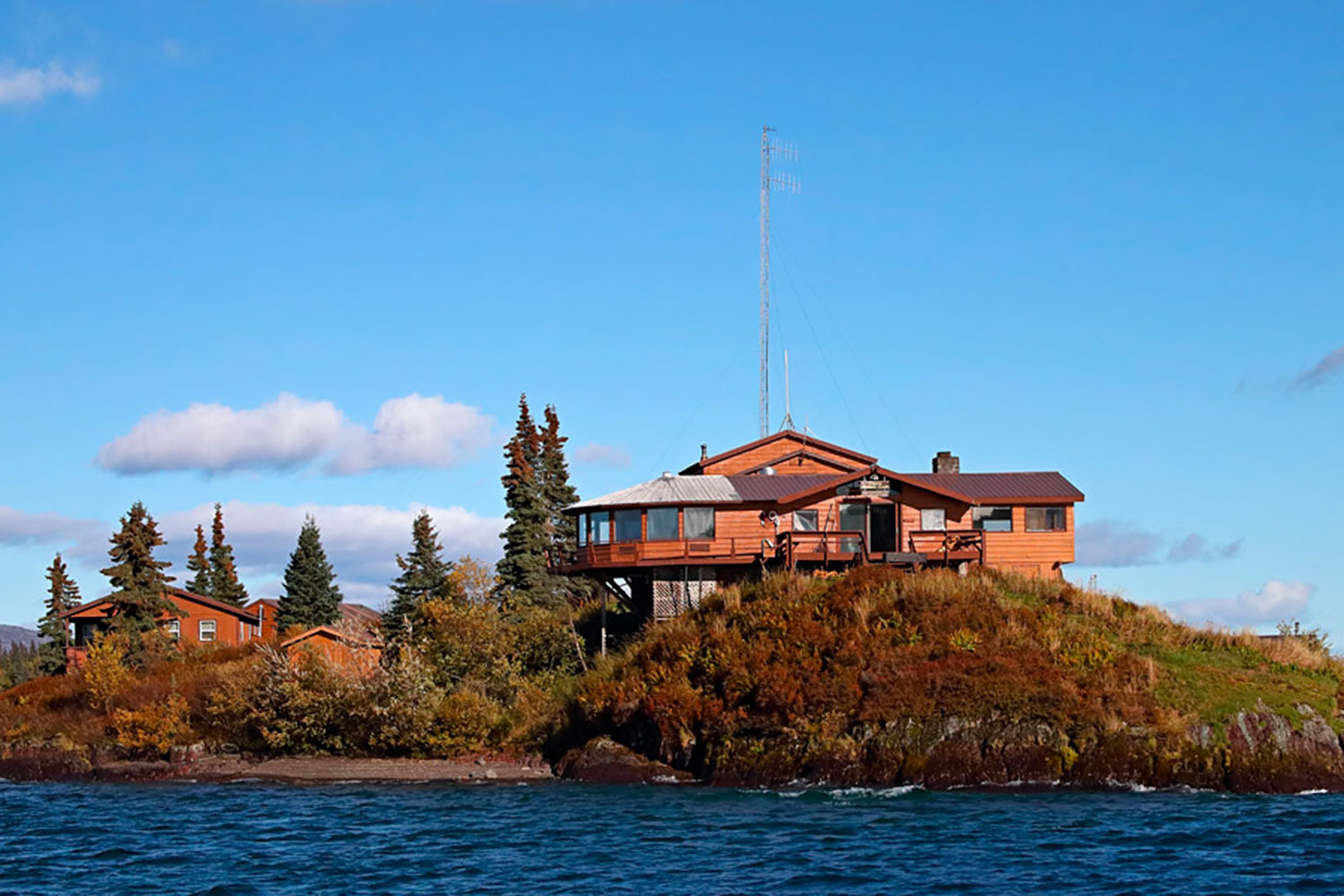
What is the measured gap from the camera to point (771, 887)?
27.2 meters

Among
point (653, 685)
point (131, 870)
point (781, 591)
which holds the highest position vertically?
point (781, 591)

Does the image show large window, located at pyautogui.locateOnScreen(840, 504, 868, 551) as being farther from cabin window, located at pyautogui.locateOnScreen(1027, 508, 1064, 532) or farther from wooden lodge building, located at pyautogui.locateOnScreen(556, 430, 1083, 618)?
cabin window, located at pyautogui.locateOnScreen(1027, 508, 1064, 532)

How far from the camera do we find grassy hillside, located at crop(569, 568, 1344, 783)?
136ft

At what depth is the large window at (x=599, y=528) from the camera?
190ft

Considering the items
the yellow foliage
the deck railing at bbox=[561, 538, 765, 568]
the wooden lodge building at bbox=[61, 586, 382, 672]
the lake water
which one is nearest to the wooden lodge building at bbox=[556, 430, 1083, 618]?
the deck railing at bbox=[561, 538, 765, 568]

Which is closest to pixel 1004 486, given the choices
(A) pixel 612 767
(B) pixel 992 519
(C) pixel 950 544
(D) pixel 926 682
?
(B) pixel 992 519

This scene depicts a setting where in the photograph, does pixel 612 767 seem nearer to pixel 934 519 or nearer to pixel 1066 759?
pixel 1066 759

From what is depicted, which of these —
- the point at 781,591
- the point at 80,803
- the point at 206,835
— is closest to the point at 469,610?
the point at 781,591

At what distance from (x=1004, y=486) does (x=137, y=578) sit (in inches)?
1699

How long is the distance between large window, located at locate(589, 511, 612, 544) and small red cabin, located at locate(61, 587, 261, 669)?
3035 centimetres

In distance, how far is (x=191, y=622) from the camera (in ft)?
277

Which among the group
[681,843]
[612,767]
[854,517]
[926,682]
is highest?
[854,517]

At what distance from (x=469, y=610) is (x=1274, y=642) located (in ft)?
96.5

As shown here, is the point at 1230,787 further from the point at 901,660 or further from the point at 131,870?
the point at 131,870
